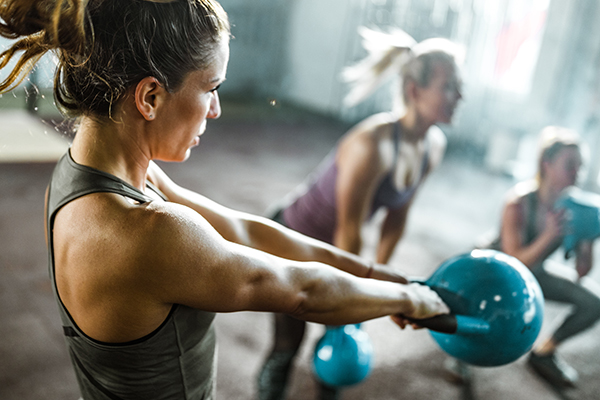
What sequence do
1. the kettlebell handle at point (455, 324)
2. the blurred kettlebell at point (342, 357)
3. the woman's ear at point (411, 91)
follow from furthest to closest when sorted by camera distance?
the woman's ear at point (411, 91), the blurred kettlebell at point (342, 357), the kettlebell handle at point (455, 324)

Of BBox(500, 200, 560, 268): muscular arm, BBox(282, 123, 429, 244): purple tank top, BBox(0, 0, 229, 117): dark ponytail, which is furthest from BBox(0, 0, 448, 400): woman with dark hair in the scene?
BBox(500, 200, 560, 268): muscular arm

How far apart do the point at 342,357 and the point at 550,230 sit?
1035 millimetres

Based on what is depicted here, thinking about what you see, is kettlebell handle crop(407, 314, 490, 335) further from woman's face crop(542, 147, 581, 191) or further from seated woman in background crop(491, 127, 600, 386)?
woman's face crop(542, 147, 581, 191)

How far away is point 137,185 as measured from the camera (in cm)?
89

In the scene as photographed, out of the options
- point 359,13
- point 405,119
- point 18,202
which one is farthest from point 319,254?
point 359,13

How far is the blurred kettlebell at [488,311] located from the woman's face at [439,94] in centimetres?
97

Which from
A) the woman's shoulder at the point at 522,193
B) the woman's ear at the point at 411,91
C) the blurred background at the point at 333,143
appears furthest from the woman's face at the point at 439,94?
the woman's shoulder at the point at 522,193

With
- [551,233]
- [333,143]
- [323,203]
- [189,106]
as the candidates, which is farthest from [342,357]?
[333,143]

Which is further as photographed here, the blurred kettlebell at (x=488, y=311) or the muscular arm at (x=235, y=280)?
the blurred kettlebell at (x=488, y=311)

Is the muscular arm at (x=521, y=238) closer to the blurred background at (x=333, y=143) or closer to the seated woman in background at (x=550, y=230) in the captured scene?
the seated woman in background at (x=550, y=230)

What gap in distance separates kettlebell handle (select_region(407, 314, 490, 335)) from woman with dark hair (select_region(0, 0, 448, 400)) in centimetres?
14

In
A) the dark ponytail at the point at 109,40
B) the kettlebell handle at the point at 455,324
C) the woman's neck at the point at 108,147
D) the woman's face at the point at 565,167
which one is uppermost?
the dark ponytail at the point at 109,40

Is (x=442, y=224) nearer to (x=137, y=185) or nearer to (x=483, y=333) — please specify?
(x=483, y=333)

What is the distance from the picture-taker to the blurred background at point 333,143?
2326mm
